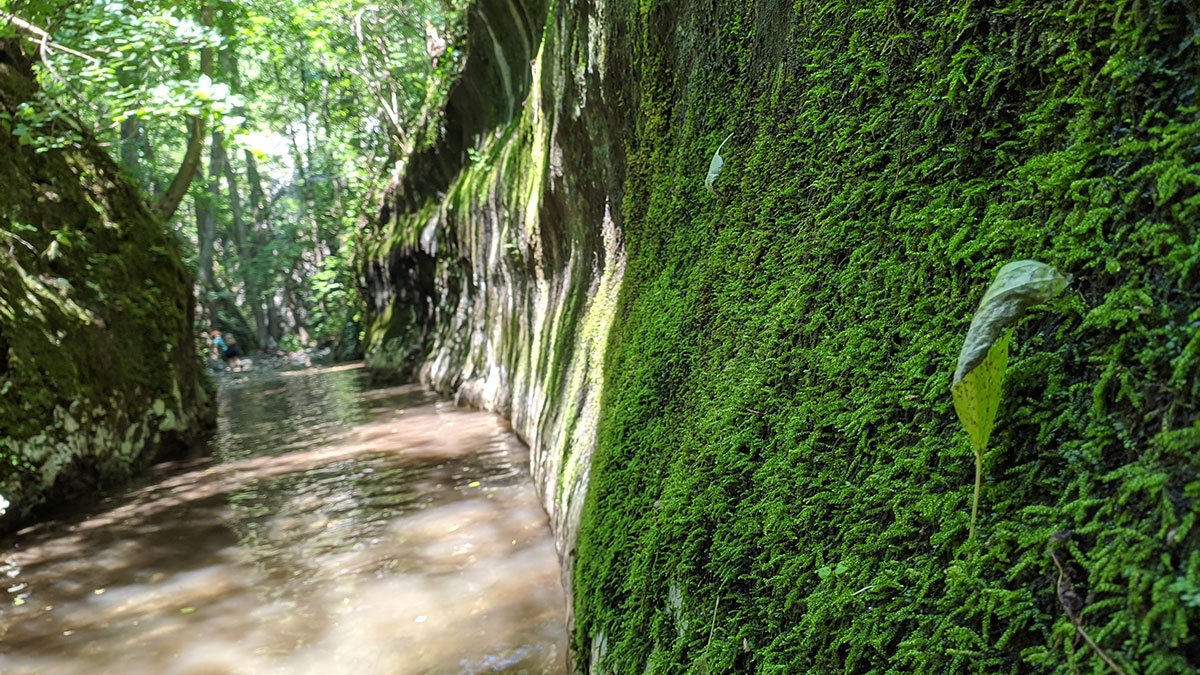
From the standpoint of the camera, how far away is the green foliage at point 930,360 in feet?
2.72

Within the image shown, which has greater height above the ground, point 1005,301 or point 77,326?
point 77,326

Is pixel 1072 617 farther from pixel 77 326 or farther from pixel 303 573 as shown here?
pixel 77 326

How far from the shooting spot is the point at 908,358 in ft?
3.97

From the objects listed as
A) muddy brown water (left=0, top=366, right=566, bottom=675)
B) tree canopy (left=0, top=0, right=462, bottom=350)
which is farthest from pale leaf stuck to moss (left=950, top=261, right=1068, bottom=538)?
tree canopy (left=0, top=0, right=462, bottom=350)

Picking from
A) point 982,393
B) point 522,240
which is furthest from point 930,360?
point 522,240

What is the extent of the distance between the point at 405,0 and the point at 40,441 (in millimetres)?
15442

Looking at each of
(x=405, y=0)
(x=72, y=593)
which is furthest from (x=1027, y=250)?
(x=405, y=0)

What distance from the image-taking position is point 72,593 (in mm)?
4375

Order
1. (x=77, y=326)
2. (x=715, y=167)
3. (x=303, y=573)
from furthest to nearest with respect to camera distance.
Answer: (x=77, y=326) → (x=303, y=573) → (x=715, y=167)

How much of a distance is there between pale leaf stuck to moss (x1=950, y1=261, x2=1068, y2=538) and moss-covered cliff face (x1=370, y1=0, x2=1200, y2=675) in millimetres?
73

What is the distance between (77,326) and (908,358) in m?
7.90

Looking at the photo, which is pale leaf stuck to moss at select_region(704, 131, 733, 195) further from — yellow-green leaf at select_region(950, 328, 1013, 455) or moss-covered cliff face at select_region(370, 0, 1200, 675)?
yellow-green leaf at select_region(950, 328, 1013, 455)

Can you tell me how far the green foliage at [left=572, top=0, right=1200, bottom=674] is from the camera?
2.72ft

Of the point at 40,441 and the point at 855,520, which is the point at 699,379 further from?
the point at 40,441
